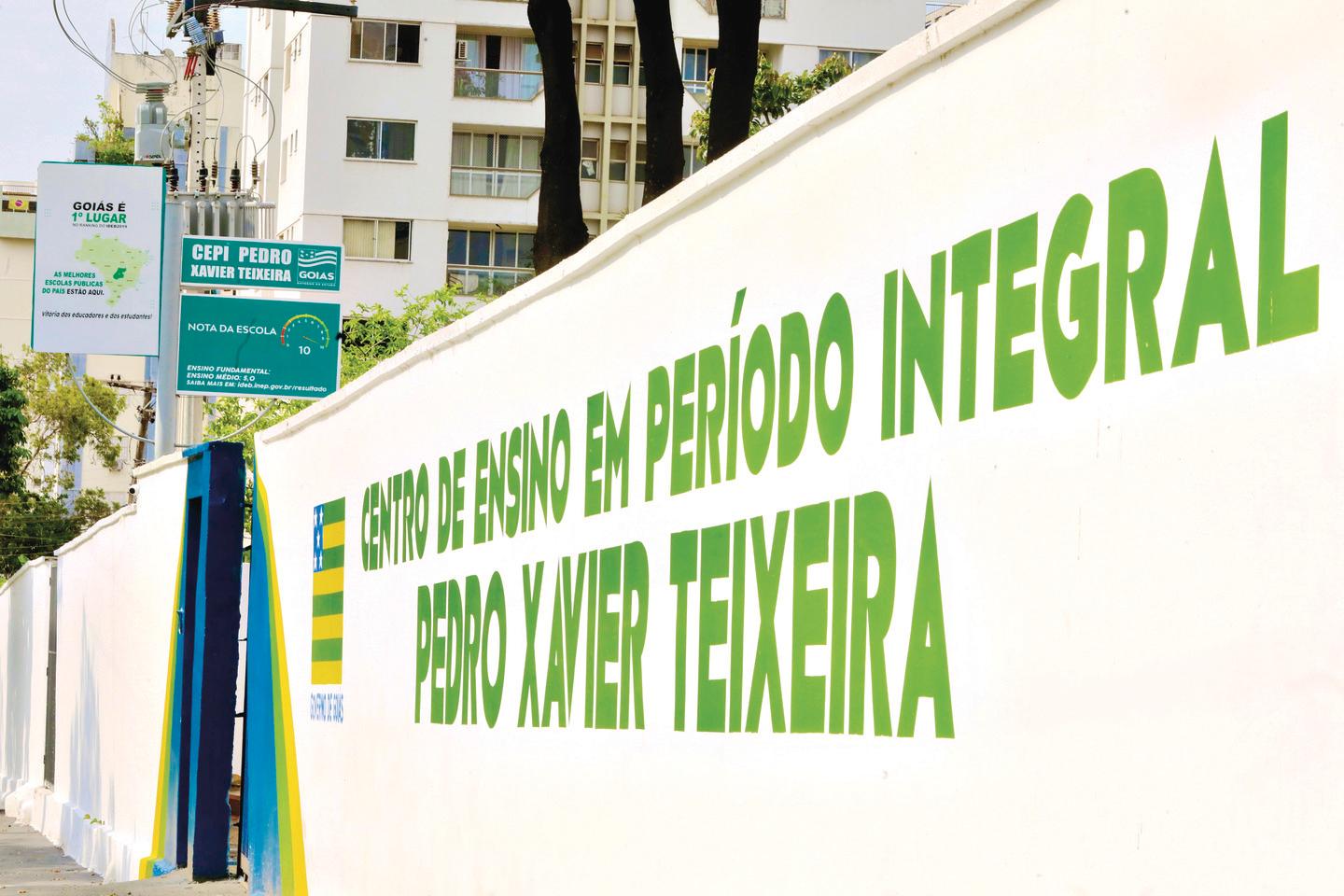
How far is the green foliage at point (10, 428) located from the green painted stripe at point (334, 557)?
53.6m

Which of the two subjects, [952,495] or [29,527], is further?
[29,527]

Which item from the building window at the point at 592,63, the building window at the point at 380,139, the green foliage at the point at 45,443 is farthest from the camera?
the green foliage at the point at 45,443

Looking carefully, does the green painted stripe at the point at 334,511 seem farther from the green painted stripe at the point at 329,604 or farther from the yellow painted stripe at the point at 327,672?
the yellow painted stripe at the point at 327,672

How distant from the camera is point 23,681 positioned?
788 inches

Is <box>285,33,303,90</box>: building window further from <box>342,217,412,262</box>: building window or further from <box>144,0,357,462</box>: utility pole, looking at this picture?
<box>144,0,357,462</box>: utility pole

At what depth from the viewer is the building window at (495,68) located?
5303 centimetres

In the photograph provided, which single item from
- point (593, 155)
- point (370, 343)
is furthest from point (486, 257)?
point (370, 343)

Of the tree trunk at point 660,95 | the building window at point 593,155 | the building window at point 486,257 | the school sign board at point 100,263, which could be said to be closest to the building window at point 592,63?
the building window at point 593,155

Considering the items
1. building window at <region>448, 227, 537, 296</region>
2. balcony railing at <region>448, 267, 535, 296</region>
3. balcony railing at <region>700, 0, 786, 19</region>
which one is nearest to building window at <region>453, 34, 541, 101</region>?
building window at <region>448, 227, 537, 296</region>

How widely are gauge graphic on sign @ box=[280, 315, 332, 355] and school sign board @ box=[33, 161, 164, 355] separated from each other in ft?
4.66

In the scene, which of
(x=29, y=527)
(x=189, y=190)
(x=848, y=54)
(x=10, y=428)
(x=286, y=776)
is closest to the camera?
(x=286, y=776)

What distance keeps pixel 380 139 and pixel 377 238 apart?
2.78 meters

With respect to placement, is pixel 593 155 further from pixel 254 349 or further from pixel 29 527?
pixel 254 349

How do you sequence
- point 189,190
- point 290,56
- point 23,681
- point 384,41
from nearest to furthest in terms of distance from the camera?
point 23,681 < point 189,190 < point 384,41 < point 290,56
